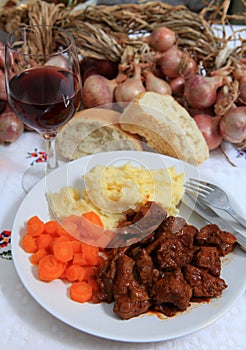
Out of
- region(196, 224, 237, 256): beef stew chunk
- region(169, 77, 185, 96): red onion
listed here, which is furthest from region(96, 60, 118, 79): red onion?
region(196, 224, 237, 256): beef stew chunk

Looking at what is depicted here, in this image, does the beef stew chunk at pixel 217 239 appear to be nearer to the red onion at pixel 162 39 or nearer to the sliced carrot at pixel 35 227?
the sliced carrot at pixel 35 227

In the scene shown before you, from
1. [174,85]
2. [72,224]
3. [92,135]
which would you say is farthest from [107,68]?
[72,224]

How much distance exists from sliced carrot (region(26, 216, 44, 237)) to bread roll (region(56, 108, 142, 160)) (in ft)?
1.71

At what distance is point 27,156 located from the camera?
6.07ft

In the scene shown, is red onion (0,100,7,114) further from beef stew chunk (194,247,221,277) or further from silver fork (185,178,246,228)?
beef stew chunk (194,247,221,277)

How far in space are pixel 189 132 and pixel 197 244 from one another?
2.01 ft

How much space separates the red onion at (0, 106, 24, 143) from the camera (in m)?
1.83

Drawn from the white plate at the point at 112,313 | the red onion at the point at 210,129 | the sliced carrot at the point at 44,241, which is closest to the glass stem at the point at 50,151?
the white plate at the point at 112,313

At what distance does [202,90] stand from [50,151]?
734 mm

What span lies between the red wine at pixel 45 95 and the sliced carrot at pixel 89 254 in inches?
18.1

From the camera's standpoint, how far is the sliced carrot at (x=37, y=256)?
127cm

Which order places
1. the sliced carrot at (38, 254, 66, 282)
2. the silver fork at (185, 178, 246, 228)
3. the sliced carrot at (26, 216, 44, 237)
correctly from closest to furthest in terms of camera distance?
the sliced carrot at (38, 254, 66, 282)
the sliced carrot at (26, 216, 44, 237)
the silver fork at (185, 178, 246, 228)

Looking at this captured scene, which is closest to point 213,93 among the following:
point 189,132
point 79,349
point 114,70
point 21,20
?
point 189,132

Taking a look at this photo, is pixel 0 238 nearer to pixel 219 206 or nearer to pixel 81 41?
pixel 219 206
